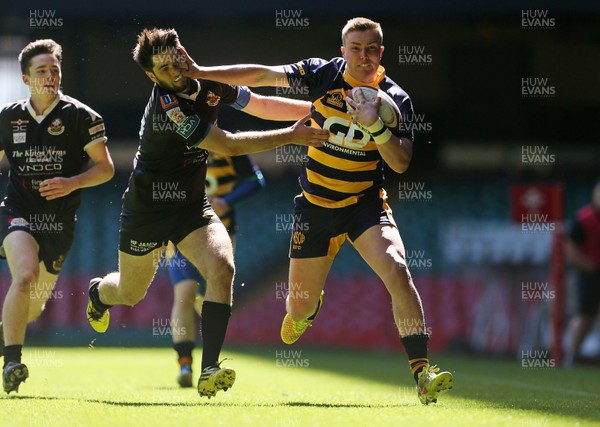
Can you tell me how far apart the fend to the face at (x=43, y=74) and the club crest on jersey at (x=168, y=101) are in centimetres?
149

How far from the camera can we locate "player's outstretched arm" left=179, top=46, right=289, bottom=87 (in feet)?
25.4

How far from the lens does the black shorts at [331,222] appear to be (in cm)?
830

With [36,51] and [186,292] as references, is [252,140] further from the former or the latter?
[186,292]

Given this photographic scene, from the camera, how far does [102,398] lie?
8.33m

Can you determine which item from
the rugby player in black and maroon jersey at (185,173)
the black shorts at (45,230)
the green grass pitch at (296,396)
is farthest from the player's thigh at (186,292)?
the rugby player in black and maroon jersey at (185,173)

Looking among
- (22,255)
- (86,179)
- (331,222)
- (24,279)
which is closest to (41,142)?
(86,179)

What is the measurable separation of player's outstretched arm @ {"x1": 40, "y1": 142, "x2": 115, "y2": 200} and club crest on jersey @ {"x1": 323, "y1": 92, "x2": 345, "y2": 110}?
175 centimetres

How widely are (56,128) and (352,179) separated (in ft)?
7.61

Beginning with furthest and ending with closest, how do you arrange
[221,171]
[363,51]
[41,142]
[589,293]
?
[589,293], [221,171], [41,142], [363,51]

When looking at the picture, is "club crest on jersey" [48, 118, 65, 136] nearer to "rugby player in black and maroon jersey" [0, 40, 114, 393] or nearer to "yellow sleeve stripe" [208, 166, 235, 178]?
"rugby player in black and maroon jersey" [0, 40, 114, 393]

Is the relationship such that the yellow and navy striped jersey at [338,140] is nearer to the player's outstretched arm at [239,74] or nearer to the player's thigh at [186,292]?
the player's outstretched arm at [239,74]

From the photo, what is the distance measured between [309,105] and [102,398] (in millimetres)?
2583

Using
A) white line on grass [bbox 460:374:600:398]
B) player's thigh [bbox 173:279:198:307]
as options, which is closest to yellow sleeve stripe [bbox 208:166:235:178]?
player's thigh [bbox 173:279:198:307]

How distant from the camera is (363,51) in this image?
26.5 ft
